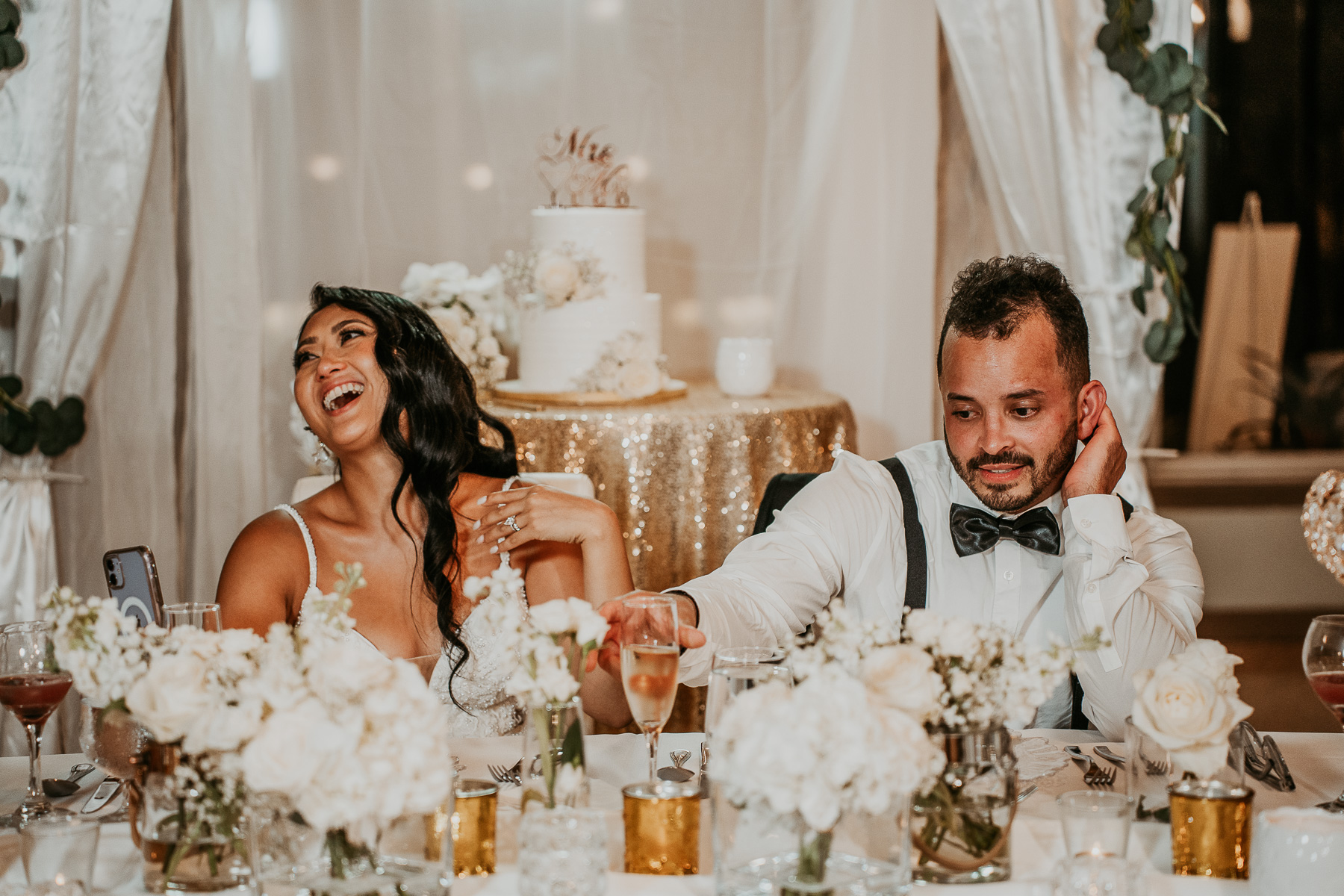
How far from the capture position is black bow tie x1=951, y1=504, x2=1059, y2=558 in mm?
2166

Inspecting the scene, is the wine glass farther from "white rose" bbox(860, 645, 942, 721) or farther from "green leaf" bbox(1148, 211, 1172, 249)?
"green leaf" bbox(1148, 211, 1172, 249)

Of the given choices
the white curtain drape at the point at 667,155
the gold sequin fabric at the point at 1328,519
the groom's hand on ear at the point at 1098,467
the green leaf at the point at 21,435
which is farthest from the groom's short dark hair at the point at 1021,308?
the green leaf at the point at 21,435

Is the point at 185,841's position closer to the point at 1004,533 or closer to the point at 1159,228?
the point at 1004,533

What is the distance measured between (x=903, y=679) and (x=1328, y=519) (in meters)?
1.38

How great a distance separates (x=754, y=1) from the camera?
159 inches

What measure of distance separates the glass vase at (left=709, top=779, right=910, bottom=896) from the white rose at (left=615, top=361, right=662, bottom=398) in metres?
2.40

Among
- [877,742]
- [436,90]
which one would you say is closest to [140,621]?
[877,742]

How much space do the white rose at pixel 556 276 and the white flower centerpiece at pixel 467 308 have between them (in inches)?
9.7

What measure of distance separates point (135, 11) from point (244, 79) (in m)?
0.32

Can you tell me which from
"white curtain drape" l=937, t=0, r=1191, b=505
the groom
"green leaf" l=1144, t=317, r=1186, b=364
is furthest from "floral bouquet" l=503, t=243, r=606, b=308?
"green leaf" l=1144, t=317, r=1186, b=364

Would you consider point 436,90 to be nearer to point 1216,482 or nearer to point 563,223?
point 563,223

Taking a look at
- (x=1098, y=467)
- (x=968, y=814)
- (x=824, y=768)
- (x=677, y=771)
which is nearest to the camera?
(x=824, y=768)

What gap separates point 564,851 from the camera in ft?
3.81

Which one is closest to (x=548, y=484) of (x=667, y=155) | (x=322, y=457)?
(x=322, y=457)
